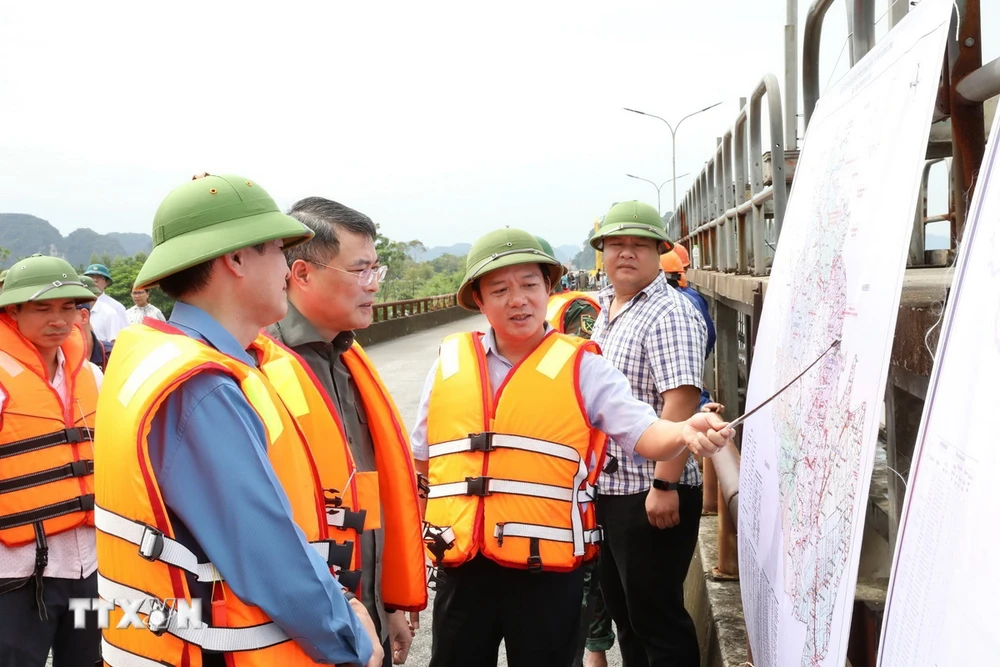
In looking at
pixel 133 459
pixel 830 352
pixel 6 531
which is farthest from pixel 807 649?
pixel 6 531

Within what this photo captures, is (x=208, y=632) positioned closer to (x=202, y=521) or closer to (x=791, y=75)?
(x=202, y=521)

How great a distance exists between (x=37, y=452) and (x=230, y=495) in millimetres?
2166

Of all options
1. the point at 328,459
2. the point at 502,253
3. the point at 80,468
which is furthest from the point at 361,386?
the point at 80,468

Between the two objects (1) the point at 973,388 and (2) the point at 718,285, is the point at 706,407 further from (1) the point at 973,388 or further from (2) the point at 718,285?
(2) the point at 718,285

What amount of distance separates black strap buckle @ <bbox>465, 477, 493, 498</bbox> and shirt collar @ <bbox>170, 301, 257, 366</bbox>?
46.5 inches

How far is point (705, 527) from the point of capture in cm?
481

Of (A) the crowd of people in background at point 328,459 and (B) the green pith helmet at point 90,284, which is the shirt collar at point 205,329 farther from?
(B) the green pith helmet at point 90,284

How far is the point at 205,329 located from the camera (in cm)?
177

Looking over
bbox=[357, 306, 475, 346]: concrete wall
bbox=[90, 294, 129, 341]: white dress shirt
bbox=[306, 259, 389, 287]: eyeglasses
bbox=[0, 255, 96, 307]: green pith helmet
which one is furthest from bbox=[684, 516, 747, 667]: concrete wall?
bbox=[357, 306, 475, 346]: concrete wall

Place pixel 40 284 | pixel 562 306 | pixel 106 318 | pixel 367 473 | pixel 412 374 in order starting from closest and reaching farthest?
1. pixel 367 473
2. pixel 40 284
3. pixel 562 306
4. pixel 106 318
5. pixel 412 374

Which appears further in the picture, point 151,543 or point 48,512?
point 48,512

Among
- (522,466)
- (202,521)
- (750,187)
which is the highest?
(750,187)

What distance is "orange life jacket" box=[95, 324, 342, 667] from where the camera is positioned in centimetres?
153

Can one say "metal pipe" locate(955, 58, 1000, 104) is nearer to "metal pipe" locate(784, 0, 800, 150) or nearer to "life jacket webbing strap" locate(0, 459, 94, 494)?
"metal pipe" locate(784, 0, 800, 150)
